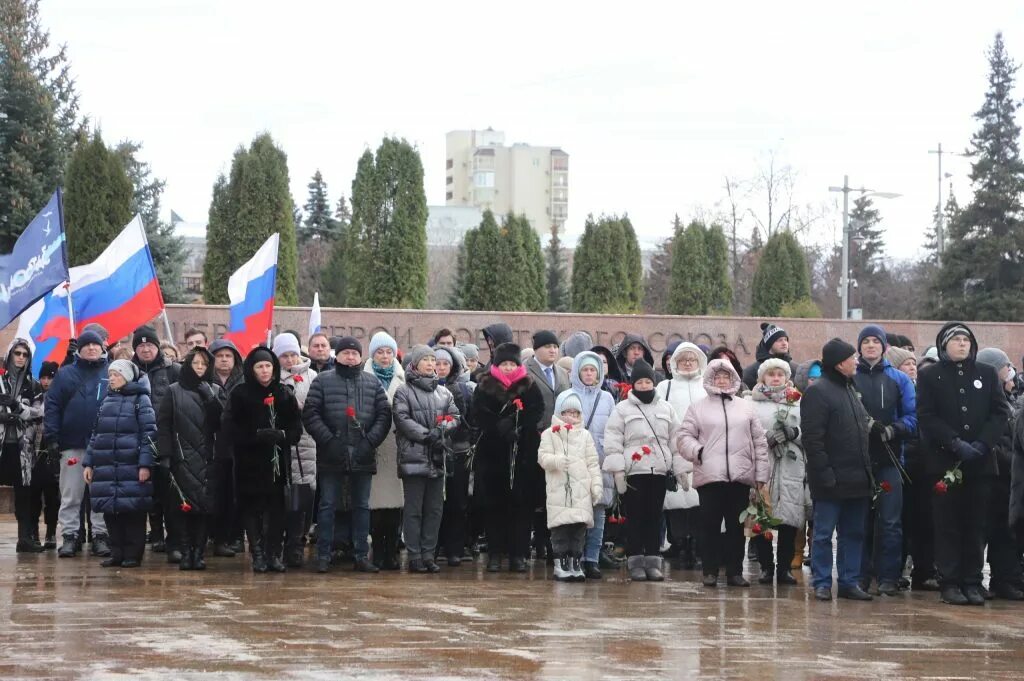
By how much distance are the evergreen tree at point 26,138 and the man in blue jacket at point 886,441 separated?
22133mm

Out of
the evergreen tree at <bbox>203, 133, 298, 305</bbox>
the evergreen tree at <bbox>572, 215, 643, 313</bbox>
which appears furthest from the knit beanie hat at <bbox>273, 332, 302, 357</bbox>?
the evergreen tree at <bbox>572, 215, 643, 313</bbox>

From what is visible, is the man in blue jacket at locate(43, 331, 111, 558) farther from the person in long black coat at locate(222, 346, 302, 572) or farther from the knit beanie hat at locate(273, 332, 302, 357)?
the person in long black coat at locate(222, 346, 302, 572)

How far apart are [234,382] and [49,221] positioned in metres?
3.28

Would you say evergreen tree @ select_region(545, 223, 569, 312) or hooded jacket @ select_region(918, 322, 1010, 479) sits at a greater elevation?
evergreen tree @ select_region(545, 223, 569, 312)

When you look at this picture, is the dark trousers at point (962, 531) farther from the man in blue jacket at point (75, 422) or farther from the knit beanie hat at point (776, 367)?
the man in blue jacket at point (75, 422)

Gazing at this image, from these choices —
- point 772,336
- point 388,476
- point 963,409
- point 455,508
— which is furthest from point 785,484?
point 388,476

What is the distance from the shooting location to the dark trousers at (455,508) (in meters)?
12.5

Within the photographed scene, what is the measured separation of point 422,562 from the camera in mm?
11945

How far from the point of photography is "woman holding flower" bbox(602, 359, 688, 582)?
1155 centimetres

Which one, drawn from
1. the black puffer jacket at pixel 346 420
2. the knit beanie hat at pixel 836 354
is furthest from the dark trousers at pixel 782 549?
the black puffer jacket at pixel 346 420

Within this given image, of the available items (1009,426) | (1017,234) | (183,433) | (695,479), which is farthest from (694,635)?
(1017,234)

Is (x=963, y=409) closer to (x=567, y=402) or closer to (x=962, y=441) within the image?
(x=962, y=441)

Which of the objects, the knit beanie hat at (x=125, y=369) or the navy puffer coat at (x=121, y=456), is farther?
the knit beanie hat at (x=125, y=369)

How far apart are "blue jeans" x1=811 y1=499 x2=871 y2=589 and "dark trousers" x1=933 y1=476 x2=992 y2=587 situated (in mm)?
546
